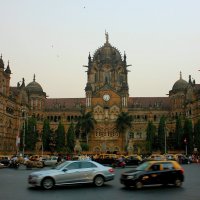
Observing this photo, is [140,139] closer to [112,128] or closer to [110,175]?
[112,128]

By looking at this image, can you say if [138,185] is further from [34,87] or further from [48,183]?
[34,87]

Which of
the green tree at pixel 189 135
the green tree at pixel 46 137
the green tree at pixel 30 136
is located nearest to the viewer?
the green tree at pixel 189 135

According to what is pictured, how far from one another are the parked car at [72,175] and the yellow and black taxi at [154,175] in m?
1.45

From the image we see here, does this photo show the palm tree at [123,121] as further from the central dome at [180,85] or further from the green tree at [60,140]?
the central dome at [180,85]

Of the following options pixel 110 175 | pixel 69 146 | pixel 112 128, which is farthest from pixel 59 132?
pixel 110 175

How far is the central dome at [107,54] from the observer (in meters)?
107

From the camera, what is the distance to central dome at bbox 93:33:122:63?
350 ft

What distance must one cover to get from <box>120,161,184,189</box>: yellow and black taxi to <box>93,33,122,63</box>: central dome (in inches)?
3394

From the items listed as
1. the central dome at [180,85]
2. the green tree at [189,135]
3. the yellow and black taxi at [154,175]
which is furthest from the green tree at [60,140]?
the yellow and black taxi at [154,175]

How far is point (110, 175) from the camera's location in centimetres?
2141

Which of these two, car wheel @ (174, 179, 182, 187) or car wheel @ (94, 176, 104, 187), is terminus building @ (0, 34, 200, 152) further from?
car wheel @ (174, 179, 182, 187)

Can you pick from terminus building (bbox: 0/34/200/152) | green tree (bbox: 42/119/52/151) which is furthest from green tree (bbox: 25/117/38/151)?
terminus building (bbox: 0/34/200/152)

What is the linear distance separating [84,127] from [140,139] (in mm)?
17726

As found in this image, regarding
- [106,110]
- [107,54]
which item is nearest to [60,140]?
[106,110]
